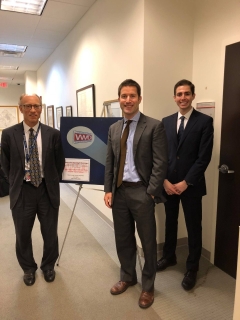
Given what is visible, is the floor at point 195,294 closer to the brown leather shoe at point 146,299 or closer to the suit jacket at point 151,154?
the brown leather shoe at point 146,299

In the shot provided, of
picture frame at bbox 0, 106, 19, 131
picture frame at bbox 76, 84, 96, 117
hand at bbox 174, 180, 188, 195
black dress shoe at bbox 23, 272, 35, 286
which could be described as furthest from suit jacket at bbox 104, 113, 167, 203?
picture frame at bbox 0, 106, 19, 131

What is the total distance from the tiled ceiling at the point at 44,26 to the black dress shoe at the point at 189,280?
337cm

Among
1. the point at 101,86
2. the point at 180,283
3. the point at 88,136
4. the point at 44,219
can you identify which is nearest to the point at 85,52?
the point at 101,86

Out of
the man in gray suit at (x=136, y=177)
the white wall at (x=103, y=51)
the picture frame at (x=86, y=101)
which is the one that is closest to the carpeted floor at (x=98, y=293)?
the man in gray suit at (x=136, y=177)

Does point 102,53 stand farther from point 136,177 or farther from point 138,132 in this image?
point 136,177

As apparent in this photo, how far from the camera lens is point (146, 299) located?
6.18 ft

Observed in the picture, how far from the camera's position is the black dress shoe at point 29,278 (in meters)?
2.15

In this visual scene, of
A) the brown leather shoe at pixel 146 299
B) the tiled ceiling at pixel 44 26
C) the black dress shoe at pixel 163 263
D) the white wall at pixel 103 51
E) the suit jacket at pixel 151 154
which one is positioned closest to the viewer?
the suit jacket at pixel 151 154

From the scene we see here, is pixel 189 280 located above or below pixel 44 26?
below

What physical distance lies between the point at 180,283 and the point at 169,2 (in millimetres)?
2514

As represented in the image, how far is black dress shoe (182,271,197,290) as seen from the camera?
207cm

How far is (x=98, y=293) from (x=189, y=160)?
129 cm

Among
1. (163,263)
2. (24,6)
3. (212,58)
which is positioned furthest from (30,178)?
(24,6)

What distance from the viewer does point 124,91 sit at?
5.84ft
